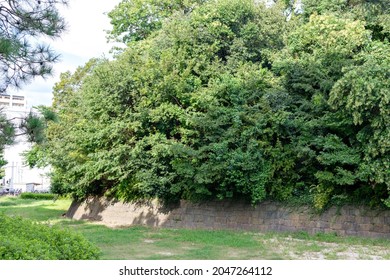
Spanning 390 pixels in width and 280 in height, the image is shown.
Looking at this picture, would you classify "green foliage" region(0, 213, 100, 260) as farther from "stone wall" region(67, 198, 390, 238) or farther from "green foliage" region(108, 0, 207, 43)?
"green foliage" region(108, 0, 207, 43)

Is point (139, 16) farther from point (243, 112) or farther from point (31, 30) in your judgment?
point (31, 30)

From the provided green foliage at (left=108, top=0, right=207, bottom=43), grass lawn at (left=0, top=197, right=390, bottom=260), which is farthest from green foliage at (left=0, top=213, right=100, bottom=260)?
green foliage at (left=108, top=0, right=207, bottom=43)

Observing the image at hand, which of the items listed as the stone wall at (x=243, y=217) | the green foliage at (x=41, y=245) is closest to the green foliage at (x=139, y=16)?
the stone wall at (x=243, y=217)

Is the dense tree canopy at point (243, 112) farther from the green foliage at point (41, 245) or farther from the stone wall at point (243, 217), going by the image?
the green foliage at point (41, 245)

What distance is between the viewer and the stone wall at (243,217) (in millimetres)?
8555

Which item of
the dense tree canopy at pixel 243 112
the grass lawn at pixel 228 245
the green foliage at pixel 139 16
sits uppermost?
the green foliage at pixel 139 16

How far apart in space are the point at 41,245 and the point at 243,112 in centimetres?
650

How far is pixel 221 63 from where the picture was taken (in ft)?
36.6

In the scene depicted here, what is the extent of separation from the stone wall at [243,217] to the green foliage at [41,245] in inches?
236

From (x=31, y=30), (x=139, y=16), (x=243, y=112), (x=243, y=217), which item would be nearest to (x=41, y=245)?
(x=31, y=30)

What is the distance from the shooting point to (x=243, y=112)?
→ 9.56 metres

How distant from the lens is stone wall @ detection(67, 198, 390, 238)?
8555 mm

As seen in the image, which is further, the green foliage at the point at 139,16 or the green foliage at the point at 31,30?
the green foliage at the point at 139,16
